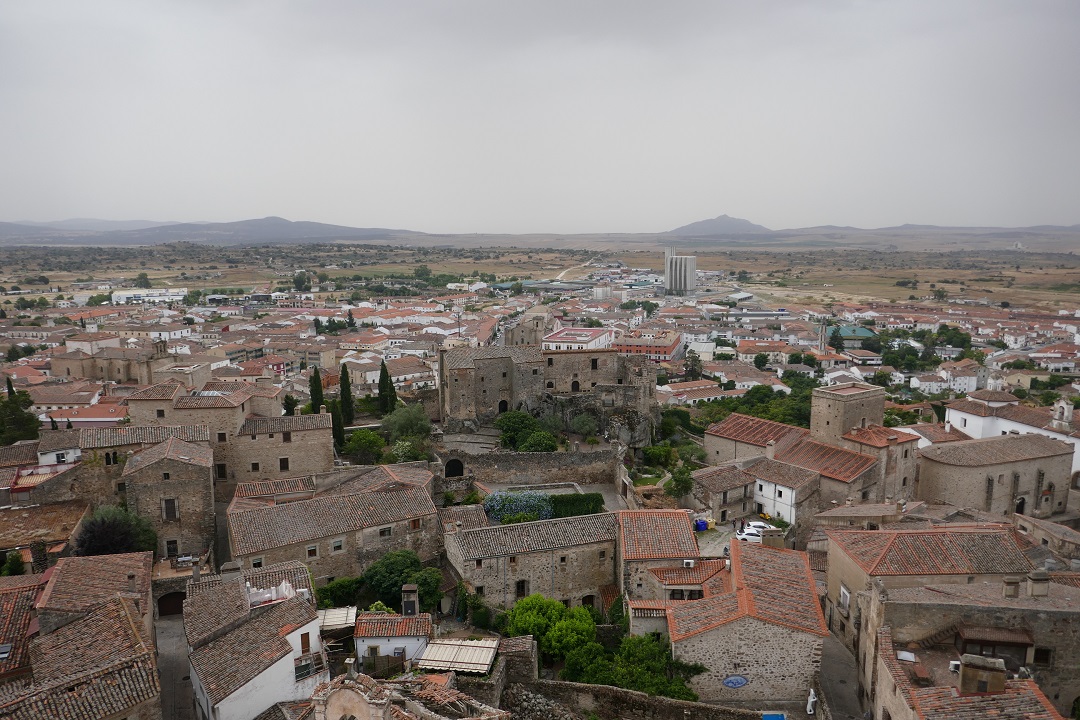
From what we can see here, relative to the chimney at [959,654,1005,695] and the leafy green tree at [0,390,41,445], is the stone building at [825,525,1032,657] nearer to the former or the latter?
the chimney at [959,654,1005,695]

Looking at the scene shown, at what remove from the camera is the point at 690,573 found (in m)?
21.7

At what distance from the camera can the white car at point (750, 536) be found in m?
26.7

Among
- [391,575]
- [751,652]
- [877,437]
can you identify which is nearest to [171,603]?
[391,575]

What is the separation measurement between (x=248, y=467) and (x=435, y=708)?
19.2 meters

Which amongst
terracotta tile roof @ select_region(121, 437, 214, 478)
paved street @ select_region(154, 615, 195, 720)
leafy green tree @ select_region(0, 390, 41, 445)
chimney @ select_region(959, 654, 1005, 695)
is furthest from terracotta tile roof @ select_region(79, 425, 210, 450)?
chimney @ select_region(959, 654, 1005, 695)

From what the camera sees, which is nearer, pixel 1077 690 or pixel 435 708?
pixel 435 708

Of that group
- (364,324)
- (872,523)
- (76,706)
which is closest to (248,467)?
(76,706)

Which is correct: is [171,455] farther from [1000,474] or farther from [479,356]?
[1000,474]

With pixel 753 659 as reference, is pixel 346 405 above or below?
above

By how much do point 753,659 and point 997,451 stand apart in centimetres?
2304

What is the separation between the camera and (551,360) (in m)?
42.3

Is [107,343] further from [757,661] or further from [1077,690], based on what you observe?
[1077,690]

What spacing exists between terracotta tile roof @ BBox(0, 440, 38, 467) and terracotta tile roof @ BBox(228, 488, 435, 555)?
334 inches

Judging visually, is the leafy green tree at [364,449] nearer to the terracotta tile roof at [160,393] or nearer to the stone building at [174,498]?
the terracotta tile roof at [160,393]
